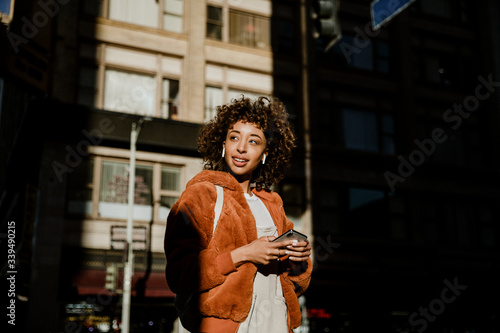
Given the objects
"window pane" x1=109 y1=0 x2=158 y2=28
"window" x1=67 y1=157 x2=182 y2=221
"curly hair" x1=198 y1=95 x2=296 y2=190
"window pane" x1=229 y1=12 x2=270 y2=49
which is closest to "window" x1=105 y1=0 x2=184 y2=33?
"window pane" x1=109 y1=0 x2=158 y2=28

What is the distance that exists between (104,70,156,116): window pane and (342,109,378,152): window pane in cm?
943

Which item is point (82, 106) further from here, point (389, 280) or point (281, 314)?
point (281, 314)

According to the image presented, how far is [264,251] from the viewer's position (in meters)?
2.53

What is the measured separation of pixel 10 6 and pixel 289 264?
1021cm

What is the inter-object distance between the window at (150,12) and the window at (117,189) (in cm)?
629

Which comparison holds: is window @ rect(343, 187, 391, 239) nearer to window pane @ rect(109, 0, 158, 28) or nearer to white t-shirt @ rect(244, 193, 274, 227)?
window pane @ rect(109, 0, 158, 28)

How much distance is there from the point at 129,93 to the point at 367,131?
11.6 meters

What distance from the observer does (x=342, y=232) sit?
22500 mm

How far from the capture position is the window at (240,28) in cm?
2283

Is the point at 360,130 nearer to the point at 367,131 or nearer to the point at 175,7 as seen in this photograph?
the point at 367,131

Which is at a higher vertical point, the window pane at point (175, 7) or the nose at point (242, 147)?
the window pane at point (175, 7)

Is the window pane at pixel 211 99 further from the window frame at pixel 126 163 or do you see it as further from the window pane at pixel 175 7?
the window pane at pixel 175 7

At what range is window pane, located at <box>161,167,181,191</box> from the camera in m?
20.0

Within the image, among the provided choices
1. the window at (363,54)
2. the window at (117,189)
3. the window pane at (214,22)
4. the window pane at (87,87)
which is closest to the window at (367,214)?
the window at (363,54)
